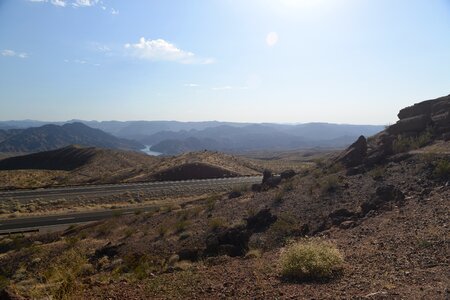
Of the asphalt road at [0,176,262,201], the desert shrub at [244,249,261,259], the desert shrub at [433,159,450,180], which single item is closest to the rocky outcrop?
the desert shrub at [244,249,261,259]

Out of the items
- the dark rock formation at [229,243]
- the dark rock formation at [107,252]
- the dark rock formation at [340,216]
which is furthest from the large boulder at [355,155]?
the dark rock formation at [107,252]

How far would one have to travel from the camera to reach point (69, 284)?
9258 millimetres

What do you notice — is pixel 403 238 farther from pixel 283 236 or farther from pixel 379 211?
→ pixel 283 236

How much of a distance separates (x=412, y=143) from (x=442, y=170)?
782 cm

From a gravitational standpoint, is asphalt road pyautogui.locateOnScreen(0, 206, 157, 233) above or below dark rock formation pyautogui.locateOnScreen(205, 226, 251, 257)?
below

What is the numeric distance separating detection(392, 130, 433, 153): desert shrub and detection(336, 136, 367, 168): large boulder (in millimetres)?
1919

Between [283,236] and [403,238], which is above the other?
[403,238]

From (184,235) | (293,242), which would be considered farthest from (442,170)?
(184,235)

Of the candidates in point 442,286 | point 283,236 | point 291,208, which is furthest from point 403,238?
point 291,208

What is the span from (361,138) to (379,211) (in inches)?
474

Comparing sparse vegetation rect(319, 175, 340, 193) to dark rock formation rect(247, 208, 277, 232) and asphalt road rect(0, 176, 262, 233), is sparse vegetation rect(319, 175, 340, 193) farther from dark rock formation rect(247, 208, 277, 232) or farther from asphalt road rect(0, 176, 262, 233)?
asphalt road rect(0, 176, 262, 233)

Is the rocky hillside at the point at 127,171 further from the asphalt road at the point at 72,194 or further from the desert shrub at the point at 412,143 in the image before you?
the desert shrub at the point at 412,143

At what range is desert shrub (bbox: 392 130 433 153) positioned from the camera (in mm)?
23828

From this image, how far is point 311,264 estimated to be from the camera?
952 cm
